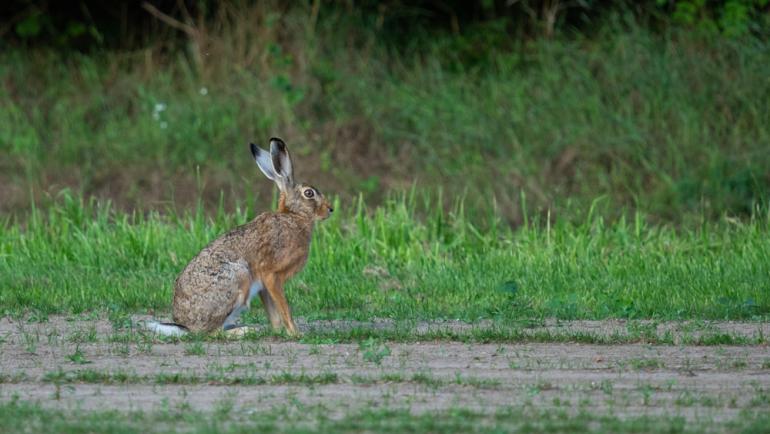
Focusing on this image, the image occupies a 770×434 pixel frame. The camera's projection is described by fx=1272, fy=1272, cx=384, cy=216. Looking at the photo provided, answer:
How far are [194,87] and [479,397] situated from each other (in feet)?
43.5

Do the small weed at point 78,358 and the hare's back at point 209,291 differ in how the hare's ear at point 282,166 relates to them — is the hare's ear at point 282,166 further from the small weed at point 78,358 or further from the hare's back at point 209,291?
the small weed at point 78,358

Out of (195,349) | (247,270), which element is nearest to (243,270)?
(247,270)

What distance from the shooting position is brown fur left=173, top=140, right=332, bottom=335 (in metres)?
8.04

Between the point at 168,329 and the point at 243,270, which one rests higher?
the point at 243,270

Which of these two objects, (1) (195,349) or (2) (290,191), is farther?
(2) (290,191)

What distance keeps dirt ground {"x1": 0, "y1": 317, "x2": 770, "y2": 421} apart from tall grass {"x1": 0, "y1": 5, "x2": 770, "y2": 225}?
24.1 ft

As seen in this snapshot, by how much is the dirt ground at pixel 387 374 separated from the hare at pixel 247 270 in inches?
7.7

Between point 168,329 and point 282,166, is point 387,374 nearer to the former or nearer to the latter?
point 168,329

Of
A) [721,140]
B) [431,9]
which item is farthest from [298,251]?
[431,9]

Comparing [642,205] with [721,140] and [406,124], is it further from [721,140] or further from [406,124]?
[406,124]

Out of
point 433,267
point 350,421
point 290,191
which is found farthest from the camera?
point 433,267

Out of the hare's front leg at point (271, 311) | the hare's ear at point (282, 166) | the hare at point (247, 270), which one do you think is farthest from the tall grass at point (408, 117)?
the hare's front leg at point (271, 311)

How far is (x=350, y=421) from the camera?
566cm

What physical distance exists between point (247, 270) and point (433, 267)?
361 cm
